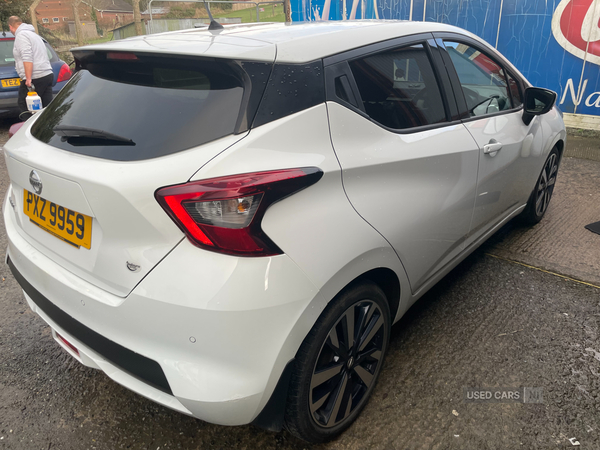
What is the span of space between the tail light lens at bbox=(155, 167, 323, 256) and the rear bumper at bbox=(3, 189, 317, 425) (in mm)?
41

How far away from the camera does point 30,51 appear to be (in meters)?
6.95

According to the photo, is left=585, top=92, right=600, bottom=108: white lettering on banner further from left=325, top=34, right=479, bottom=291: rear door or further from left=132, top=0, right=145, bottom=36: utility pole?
left=132, top=0, right=145, bottom=36: utility pole

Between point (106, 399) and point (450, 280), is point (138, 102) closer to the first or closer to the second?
point (106, 399)

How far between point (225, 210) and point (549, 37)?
804cm

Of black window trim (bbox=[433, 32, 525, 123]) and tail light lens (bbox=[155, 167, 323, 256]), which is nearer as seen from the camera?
tail light lens (bbox=[155, 167, 323, 256])

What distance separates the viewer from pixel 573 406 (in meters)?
2.14

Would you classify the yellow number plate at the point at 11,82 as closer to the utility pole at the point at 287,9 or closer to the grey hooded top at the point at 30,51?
the grey hooded top at the point at 30,51

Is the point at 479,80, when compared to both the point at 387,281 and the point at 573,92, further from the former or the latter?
the point at 573,92

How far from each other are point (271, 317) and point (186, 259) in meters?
0.33

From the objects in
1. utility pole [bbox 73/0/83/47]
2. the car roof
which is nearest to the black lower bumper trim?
the car roof

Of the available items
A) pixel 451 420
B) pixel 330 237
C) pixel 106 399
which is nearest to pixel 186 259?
pixel 330 237

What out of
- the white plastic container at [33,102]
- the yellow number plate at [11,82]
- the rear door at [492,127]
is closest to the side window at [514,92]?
the rear door at [492,127]

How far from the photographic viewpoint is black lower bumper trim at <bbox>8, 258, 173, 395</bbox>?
1.56 m

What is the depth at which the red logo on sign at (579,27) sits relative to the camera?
23.4 feet
